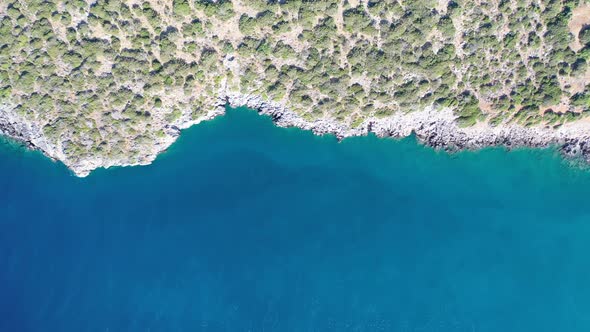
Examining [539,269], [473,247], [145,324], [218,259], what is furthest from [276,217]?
[539,269]

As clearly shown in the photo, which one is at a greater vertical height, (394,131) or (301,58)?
(301,58)

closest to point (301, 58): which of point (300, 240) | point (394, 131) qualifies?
point (394, 131)

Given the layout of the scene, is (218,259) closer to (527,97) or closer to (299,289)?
(299,289)

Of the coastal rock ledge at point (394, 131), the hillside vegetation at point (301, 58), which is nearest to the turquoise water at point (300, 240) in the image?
the coastal rock ledge at point (394, 131)

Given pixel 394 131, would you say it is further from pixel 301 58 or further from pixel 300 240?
pixel 300 240

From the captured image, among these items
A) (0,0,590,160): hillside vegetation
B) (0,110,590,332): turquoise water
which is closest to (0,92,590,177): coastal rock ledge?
(0,0,590,160): hillside vegetation

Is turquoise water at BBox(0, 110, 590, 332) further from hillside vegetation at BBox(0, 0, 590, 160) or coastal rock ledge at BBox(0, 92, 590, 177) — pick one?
hillside vegetation at BBox(0, 0, 590, 160)
